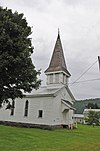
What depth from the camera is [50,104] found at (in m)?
33.8

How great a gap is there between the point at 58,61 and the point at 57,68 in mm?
1481

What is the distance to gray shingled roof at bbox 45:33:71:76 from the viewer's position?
39000 mm

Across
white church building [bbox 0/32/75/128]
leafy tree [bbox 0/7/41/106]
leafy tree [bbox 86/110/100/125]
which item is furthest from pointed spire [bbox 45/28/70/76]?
leafy tree [bbox 86/110/100/125]

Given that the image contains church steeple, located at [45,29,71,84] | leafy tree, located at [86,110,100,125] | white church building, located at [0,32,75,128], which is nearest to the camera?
white church building, located at [0,32,75,128]

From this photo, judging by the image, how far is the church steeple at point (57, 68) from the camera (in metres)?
38.5

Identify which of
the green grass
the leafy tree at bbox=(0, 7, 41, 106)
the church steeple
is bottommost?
the green grass

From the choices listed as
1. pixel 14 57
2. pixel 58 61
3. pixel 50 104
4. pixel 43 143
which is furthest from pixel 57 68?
pixel 43 143

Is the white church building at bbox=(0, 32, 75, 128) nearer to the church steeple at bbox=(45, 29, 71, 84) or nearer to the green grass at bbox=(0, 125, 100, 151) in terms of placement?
the church steeple at bbox=(45, 29, 71, 84)

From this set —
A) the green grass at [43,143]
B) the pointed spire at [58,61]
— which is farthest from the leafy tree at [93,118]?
the green grass at [43,143]

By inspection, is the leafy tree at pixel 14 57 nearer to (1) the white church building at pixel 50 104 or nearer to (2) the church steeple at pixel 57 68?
(1) the white church building at pixel 50 104

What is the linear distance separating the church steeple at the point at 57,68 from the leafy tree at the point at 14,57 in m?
16.4

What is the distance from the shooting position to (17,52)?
2041 cm

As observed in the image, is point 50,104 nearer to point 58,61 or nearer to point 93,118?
point 58,61

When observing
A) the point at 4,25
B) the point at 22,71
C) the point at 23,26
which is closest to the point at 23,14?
the point at 23,26
